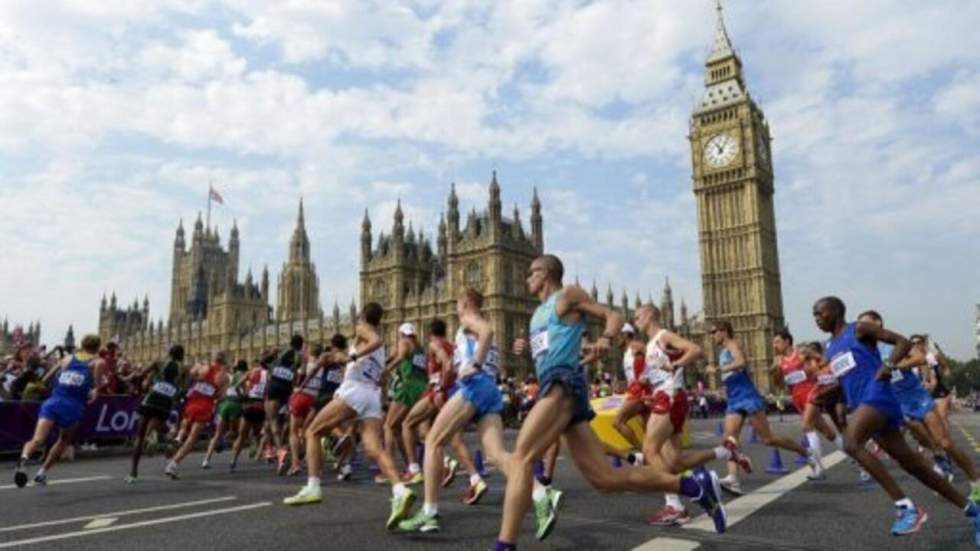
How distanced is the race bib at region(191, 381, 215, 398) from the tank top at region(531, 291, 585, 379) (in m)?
8.16

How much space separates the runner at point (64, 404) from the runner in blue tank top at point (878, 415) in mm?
9030

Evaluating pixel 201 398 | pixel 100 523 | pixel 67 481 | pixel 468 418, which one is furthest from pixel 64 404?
pixel 468 418

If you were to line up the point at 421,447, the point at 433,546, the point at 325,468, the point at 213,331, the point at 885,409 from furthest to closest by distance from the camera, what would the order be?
the point at 213,331 < the point at 421,447 < the point at 325,468 < the point at 885,409 < the point at 433,546

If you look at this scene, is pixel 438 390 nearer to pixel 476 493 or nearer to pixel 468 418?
pixel 476 493

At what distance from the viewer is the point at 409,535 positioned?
5.47 metres

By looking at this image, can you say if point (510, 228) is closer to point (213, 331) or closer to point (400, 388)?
point (213, 331)

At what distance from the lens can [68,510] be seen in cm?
721

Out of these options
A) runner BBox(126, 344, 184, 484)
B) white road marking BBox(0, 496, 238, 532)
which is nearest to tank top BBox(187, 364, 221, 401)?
runner BBox(126, 344, 184, 484)

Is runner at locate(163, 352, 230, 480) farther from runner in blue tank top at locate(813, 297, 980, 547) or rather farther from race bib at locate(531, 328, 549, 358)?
runner in blue tank top at locate(813, 297, 980, 547)

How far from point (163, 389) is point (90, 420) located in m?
6.20

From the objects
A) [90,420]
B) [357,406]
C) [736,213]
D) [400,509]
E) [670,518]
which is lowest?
[670,518]

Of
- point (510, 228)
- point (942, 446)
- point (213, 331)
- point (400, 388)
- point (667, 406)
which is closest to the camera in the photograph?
point (667, 406)

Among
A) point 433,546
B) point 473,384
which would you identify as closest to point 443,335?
point 473,384

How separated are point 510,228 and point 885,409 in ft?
193
